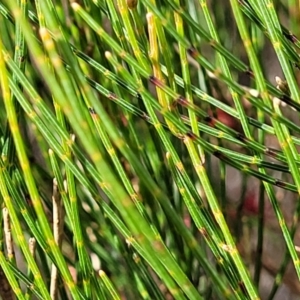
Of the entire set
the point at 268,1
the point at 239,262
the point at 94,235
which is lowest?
the point at 94,235

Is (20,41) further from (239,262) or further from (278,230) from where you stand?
(278,230)

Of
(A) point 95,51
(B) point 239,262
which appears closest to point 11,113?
(B) point 239,262

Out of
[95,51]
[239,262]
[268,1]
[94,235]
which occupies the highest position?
[268,1]

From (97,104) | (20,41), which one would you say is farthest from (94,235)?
(97,104)

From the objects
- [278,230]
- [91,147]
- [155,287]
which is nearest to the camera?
[91,147]

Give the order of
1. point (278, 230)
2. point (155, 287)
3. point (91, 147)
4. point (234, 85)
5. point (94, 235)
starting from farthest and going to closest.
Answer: point (278, 230) < point (94, 235) < point (155, 287) < point (234, 85) < point (91, 147)

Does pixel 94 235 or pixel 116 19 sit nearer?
pixel 116 19

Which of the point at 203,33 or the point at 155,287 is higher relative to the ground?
the point at 203,33

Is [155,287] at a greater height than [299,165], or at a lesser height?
lesser

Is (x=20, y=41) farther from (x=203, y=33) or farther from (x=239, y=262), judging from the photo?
(x=239, y=262)

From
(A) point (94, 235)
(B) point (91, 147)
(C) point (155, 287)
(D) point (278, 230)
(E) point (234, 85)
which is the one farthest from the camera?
(D) point (278, 230)
